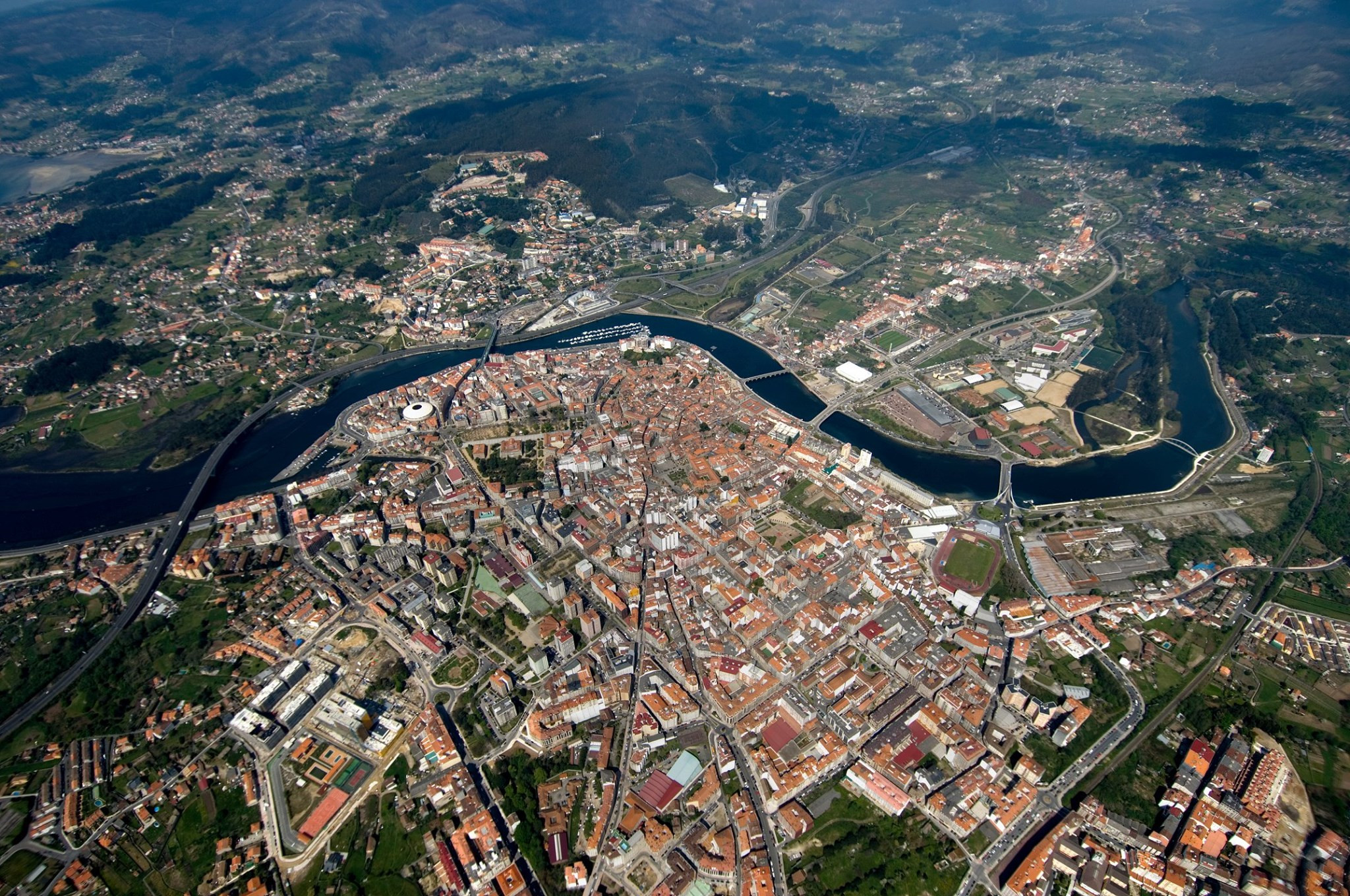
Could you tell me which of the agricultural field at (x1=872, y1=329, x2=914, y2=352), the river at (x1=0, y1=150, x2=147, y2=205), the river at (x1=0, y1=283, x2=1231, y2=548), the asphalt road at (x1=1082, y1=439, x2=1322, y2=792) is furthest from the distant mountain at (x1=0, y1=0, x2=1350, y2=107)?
the asphalt road at (x1=1082, y1=439, x2=1322, y2=792)

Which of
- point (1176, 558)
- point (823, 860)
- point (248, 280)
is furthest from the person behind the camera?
point (248, 280)

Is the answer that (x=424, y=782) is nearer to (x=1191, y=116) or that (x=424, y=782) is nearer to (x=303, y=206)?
(x=303, y=206)

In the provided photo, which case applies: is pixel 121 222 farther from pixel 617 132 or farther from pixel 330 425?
pixel 617 132

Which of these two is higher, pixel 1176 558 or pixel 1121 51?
pixel 1121 51

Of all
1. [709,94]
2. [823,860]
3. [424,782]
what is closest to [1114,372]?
[823,860]

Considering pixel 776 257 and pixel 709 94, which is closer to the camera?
pixel 776 257

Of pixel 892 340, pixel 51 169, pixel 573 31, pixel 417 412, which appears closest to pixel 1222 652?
pixel 892 340
